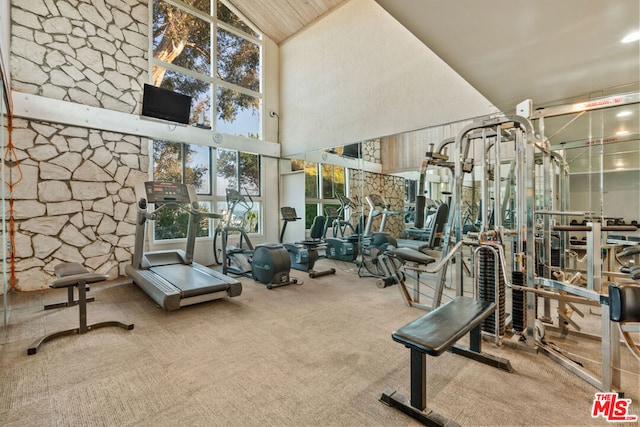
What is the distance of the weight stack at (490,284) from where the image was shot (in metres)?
2.56

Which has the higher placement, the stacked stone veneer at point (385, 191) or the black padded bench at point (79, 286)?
the stacked stone veneer at point (385, 191)

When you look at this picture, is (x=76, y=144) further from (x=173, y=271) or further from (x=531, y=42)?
(x=531, y=42)

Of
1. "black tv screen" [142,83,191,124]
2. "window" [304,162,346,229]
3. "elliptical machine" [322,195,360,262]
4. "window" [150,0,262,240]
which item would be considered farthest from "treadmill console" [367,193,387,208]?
"black tv screen" [142,83,191,124]

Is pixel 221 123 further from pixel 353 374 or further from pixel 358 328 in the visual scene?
pixel 353 374

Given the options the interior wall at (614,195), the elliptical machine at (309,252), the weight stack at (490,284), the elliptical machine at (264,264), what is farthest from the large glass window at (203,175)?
the interior wall at (614,195)

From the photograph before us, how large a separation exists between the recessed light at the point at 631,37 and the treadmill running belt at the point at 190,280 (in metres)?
4.61

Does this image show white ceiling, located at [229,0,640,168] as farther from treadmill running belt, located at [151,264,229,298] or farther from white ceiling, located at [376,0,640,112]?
treadmill running belt, located at [151,264,229,298]

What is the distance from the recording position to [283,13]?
6.67 m

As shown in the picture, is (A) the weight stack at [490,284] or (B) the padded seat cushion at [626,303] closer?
(B) the padded seat cushion at [626,303]

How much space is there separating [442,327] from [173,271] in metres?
3.80

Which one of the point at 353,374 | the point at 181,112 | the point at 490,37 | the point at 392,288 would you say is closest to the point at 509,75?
the point at 490,37

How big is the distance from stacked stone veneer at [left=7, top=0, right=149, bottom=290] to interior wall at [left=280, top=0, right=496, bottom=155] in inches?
123

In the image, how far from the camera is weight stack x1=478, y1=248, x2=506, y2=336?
2561 millimetres

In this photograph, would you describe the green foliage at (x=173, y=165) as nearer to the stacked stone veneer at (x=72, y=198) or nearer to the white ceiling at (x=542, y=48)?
the stacked stone veneer at (x=72, y=198)
